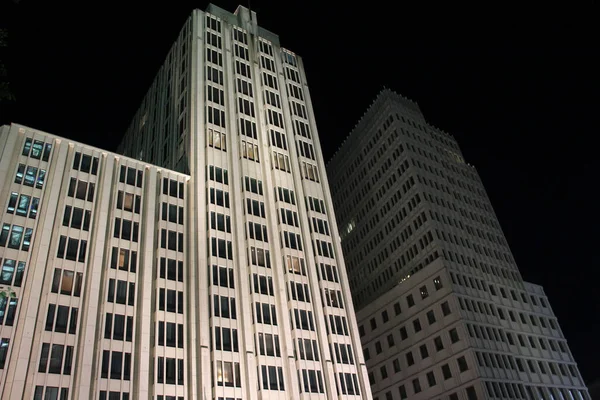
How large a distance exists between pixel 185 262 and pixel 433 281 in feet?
154

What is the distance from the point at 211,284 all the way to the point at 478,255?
58.1 metres

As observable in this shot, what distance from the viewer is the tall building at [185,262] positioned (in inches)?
2110

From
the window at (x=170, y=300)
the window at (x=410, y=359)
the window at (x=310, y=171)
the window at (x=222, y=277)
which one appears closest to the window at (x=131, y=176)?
the window at (x=222, y=277)

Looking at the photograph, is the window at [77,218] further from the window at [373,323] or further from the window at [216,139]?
the window at [373,323]

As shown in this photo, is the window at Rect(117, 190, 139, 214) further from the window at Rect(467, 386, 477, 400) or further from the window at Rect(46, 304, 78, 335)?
→ the window at Rect(467, 386, 477, 400)

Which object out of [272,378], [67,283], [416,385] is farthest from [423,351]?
[67,283]

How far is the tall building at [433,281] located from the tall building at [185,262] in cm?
2235

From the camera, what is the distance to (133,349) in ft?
184

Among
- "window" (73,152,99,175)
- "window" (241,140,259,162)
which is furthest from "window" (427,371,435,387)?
"window" (73,152,99,175)

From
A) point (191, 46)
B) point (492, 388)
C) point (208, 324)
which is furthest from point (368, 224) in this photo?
point (208, 324)

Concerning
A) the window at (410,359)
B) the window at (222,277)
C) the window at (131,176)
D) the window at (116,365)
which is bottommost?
the window at (116,365)

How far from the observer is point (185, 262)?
217 ft

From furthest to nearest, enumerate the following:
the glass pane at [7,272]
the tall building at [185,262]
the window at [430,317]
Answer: the window at [430,317], the tall building at [185,262], the glass pane at [7,272]

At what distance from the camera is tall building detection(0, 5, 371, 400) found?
53.6 meters
